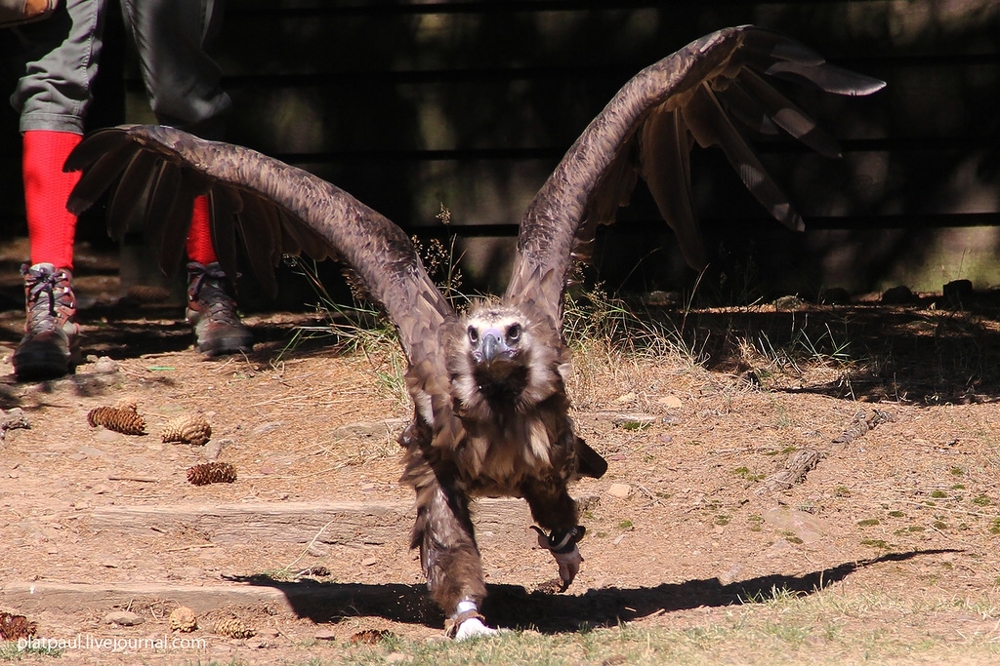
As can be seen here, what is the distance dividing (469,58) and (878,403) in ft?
11.2

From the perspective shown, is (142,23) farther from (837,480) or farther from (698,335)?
(837,480)

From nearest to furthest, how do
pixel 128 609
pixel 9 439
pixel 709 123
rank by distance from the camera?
1. pixel 128 609
2. pixel 709 123
3. pixel 9 439

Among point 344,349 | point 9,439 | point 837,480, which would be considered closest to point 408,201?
point 344,349

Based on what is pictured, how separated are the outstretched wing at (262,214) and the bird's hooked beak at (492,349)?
0.24 metres

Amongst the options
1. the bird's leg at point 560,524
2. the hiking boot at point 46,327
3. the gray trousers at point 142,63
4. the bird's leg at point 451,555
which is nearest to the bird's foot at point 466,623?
the bird's leg at point 451,555

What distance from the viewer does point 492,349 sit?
3.39m

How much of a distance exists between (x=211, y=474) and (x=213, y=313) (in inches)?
66.2

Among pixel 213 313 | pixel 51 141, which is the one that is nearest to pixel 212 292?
pixel 213 313

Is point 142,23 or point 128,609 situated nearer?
point 128,609

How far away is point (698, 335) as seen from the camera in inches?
250

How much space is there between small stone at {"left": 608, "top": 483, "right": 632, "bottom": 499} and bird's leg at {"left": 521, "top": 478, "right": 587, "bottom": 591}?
831 mm

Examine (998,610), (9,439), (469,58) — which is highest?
(469,58)

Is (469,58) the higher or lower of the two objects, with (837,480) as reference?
higher

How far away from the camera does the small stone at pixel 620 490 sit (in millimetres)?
4746
